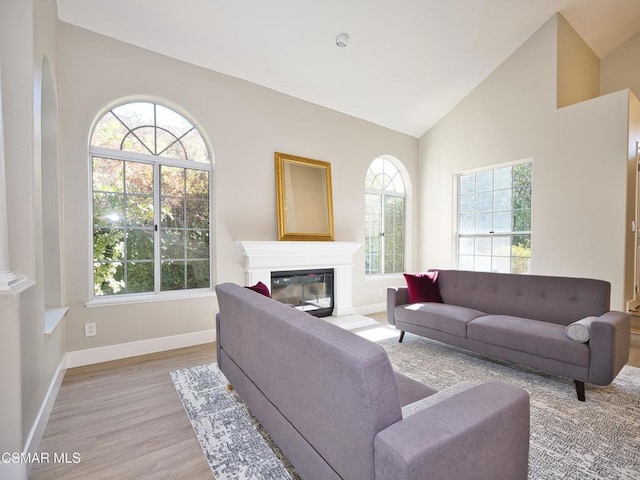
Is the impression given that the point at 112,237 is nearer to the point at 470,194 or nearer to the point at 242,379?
the point at 242,379

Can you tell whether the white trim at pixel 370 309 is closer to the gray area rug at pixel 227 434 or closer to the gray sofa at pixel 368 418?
the gray area rug at pixel 227 434

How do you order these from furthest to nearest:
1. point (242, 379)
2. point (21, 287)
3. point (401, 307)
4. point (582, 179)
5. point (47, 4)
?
point (582, 179)
point (401, 307)
point (47, 4)
point (242, 379)
point (21, 287)

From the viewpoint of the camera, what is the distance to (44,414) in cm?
193

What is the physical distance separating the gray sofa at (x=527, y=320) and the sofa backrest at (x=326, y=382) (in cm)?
201

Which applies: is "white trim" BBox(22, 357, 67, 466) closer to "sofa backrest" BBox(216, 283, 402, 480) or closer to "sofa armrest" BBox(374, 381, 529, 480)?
"sofa backrest" BBox(216, 283, 402, 480)

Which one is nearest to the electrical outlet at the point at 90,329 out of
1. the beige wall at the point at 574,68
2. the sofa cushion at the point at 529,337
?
the sofa cushion at the point at 529,337

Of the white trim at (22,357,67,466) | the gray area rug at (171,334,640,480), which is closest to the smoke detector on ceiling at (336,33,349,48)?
the gray area rug at (171,334,640,480)

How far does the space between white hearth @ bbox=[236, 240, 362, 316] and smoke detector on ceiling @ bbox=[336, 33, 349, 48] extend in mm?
2349

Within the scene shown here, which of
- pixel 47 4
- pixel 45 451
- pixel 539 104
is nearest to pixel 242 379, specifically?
pixel 45 451

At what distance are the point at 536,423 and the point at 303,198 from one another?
10.6 feet

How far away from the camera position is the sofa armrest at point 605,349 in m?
2.08

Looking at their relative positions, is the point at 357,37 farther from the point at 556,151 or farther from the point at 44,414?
the point at 44,414

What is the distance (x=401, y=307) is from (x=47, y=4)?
3.97 meters

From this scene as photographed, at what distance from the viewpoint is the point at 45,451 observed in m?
1.73
